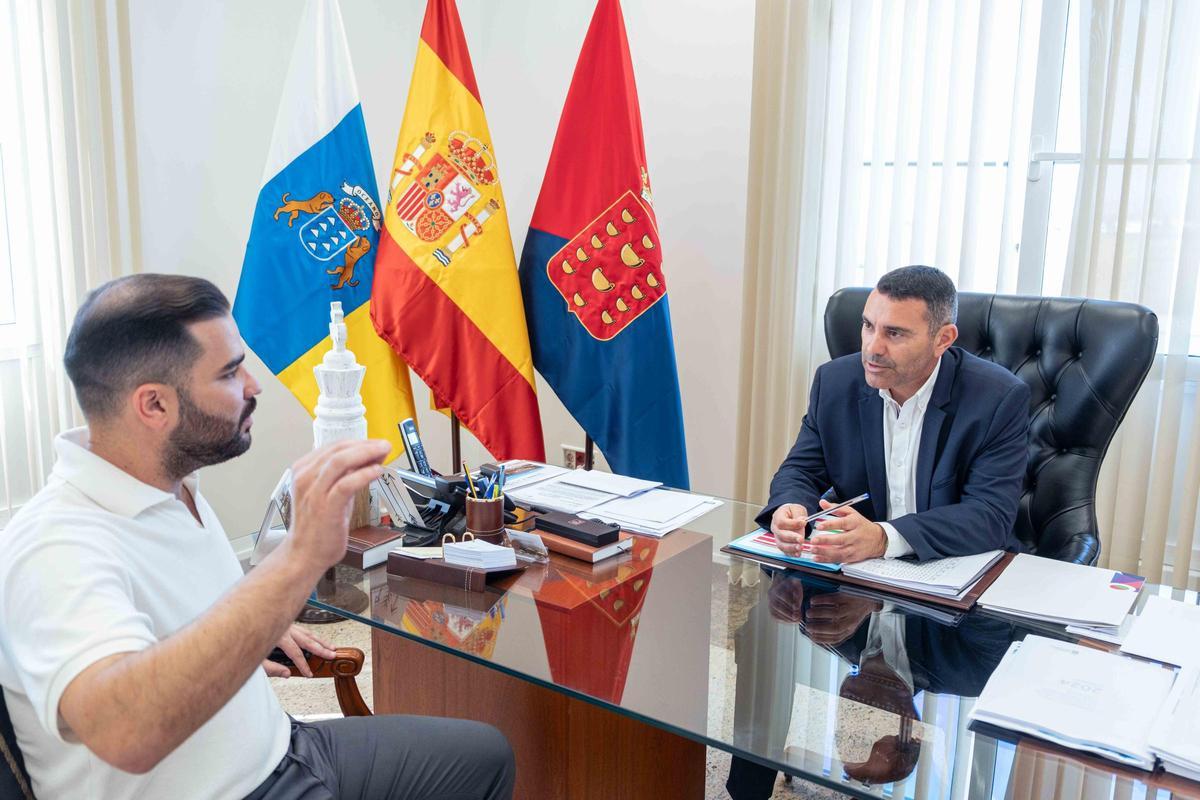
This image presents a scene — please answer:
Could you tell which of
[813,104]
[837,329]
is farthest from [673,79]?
[837,329]

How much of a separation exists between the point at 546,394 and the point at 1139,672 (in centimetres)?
284

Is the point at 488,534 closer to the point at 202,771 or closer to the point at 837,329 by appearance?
the point at 202,771

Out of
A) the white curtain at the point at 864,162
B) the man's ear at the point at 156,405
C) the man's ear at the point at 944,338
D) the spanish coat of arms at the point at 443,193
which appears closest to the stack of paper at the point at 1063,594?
the man's ear at the point at 944,338

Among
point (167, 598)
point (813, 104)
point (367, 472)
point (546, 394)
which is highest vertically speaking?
point (813, 104)

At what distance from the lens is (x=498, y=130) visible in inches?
154

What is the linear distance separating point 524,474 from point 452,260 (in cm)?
94

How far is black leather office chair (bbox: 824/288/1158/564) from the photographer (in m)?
1.99

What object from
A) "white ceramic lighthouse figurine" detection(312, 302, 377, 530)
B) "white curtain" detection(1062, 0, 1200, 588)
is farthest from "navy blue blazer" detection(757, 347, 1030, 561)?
"white curtain" detection(1062, 0, 1200, 588)

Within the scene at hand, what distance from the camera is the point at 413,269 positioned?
283cm

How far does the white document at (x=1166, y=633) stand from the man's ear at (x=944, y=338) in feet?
A: 2.19

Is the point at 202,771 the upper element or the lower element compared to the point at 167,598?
lower

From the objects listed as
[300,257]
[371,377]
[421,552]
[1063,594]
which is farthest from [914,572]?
[300,257]

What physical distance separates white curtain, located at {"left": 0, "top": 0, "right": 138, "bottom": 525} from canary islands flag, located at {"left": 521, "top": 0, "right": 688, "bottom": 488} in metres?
1.26

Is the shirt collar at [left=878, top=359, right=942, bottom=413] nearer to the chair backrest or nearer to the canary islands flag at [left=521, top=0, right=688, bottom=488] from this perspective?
the canary islands flag at [left=521, top=0, right=688, bottom=488]
